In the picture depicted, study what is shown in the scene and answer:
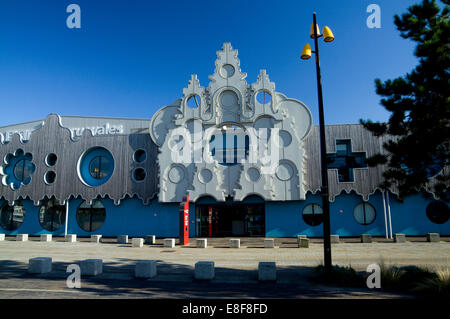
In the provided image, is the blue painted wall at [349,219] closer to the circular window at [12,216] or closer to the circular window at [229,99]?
the circular window at [229,99]

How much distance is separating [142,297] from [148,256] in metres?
8.36

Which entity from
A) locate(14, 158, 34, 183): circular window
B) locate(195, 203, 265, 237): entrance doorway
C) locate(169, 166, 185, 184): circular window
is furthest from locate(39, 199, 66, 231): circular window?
locate(195, 203, 265, 237): entrance doorway

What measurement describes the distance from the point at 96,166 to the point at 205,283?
73.9 feet

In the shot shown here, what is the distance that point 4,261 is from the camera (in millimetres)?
15102

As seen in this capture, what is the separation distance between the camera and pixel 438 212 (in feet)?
80.5

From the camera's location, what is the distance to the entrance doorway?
2645 cm

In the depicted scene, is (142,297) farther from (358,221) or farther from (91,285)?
(358,221)

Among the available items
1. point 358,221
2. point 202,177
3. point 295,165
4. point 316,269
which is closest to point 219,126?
point 202,177

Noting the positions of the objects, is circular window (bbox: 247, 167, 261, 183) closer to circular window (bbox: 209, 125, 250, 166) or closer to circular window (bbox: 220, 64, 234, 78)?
circular window (bbox: 209, 125, 250, 166)

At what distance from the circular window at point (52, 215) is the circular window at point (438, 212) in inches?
1342

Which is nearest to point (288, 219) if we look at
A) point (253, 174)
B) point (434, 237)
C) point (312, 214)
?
point (312, 214)

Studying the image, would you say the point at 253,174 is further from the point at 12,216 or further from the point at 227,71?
the point at 12,216

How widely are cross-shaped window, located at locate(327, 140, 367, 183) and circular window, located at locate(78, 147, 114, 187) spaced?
2111 cm

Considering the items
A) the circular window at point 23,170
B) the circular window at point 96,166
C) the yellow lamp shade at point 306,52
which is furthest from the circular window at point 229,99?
the circular window at point 23,170
